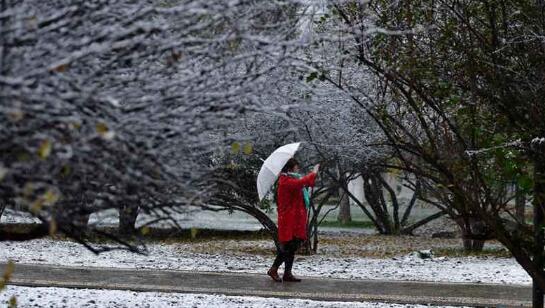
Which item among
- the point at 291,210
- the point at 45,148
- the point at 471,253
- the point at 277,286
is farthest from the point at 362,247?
the point at 45,148

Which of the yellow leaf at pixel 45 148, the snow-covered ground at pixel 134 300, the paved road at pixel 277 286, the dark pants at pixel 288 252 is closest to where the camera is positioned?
the yellow leaf at pixel 45 148

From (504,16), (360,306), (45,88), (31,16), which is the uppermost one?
(504,16)

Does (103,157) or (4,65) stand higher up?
(4,65)

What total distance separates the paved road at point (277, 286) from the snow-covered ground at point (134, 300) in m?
0.27

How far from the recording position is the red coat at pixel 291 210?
38.6 feet

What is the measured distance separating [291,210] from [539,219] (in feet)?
13.7

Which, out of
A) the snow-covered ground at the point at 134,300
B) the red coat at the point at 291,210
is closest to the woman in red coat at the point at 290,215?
the red coat at the point at 291,210

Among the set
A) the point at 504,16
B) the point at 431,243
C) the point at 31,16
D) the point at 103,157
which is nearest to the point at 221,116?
the point at 103,157

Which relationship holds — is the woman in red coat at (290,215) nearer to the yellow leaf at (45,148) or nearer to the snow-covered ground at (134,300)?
the snow-covered ground at (134,300)

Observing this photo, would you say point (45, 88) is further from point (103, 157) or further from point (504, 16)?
point (504, 16)

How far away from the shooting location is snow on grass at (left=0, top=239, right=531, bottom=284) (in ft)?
41.7

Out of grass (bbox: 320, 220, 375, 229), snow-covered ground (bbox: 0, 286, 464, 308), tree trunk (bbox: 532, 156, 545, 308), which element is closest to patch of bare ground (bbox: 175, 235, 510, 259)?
grass (bbox: 320, 220, 375, 229)

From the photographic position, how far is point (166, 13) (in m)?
4.27

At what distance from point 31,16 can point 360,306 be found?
20.6 ft
